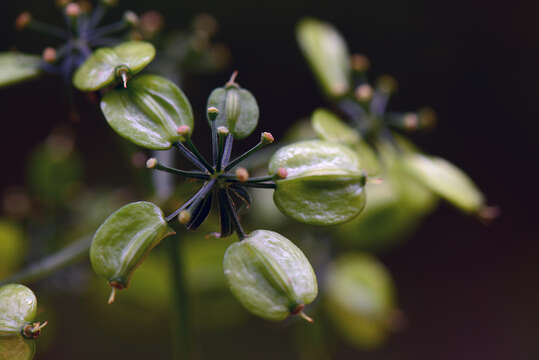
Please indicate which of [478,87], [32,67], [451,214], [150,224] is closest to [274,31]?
[478,87]

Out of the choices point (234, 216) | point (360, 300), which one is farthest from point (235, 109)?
point (360, 300)

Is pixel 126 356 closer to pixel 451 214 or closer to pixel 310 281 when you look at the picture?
pixel 451 214

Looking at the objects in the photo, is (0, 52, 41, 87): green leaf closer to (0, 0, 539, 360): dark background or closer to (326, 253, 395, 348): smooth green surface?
(326, 253, 395, 348): smooth green surface

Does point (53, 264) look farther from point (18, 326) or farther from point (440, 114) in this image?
point (440, 114)

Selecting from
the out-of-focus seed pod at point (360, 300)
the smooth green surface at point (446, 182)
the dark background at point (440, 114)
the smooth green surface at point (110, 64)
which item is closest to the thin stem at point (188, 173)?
the smooth green surface at point (110, 64)

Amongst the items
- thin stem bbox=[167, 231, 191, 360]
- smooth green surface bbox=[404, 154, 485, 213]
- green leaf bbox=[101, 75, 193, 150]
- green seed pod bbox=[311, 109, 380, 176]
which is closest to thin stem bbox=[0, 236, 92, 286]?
thin stem bbox=[167, 231, 191, 360]

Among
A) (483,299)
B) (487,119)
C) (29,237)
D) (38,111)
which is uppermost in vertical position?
(487,119)

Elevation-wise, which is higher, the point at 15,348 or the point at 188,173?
the point at 188,173
